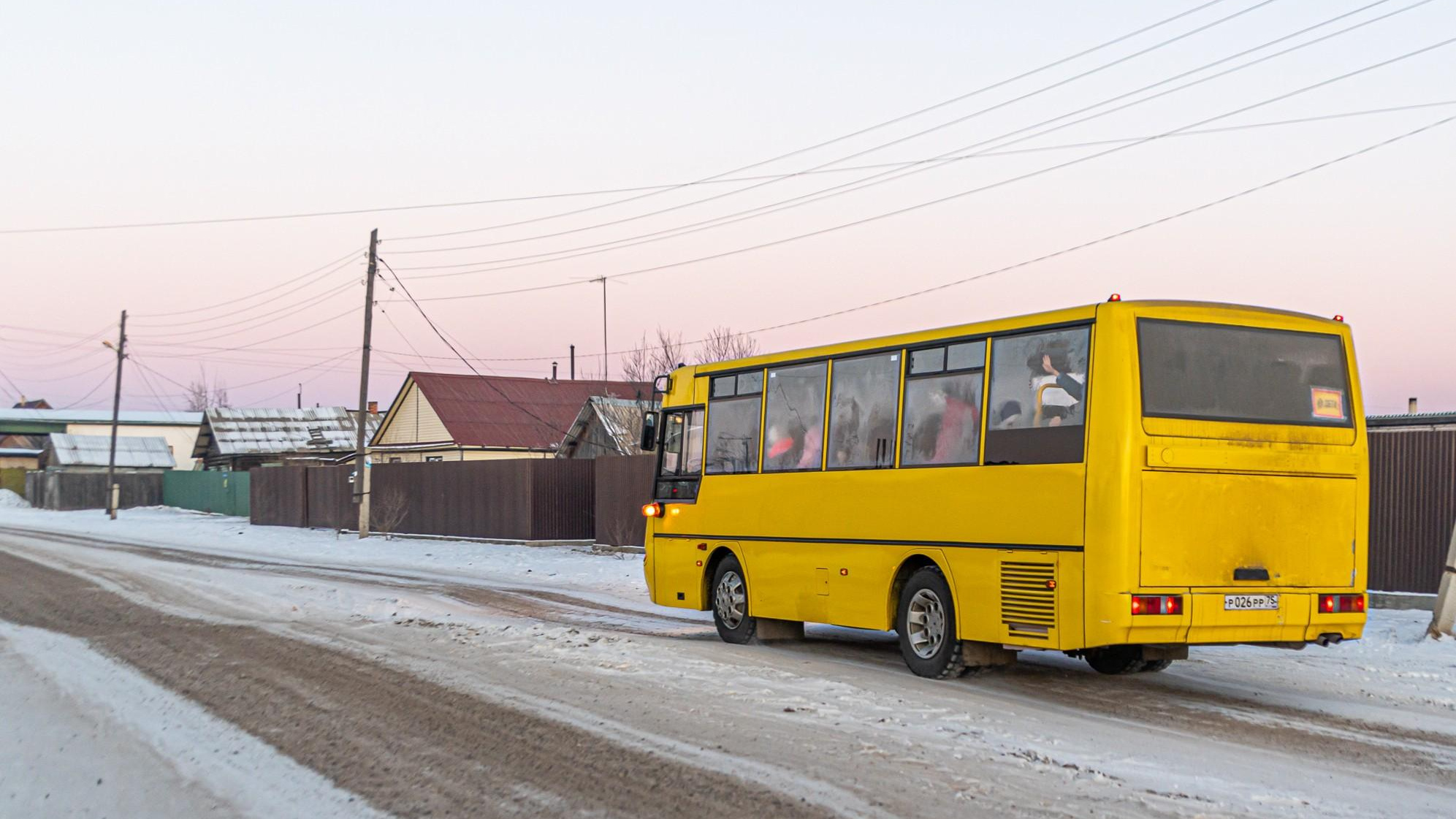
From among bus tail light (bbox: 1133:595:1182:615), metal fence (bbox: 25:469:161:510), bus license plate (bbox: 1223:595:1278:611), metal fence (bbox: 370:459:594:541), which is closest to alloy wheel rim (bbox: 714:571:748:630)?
bus tail light (bbox: 1133:595:1182:615)

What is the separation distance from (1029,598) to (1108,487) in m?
1.22

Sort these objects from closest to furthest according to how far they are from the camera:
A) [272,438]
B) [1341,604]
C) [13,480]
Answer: [1341,604], [272,438], [13,480]

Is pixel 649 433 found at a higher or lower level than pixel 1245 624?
higher

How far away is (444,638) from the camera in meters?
14.6

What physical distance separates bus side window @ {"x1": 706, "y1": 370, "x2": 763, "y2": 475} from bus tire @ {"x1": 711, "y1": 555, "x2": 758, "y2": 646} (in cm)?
106

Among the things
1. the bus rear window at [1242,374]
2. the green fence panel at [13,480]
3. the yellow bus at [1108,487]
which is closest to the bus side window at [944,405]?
the yellow bus at [1108,487]

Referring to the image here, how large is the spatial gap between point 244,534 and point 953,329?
130 ft

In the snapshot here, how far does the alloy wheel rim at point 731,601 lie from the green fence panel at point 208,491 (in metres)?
53.2

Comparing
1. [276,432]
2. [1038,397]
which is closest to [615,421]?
[1038,397]

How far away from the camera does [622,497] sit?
3259cm

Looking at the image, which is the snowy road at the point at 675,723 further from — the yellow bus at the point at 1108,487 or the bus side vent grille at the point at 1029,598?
the yellow bus at the point at 1108,487

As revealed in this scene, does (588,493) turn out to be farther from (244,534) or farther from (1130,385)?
(1130,385)

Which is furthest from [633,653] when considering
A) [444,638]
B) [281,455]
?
[281,455]

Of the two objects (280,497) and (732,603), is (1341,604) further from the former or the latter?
(280,497)
